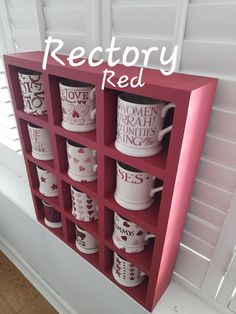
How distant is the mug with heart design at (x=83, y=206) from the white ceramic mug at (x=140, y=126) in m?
0.26

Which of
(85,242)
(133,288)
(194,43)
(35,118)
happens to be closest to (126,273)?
(133,288)

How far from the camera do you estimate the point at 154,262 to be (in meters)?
0.60

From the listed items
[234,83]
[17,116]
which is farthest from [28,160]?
[234,83]

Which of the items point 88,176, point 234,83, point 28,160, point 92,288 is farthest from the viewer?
point 92,288

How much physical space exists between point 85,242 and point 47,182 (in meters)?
0.25

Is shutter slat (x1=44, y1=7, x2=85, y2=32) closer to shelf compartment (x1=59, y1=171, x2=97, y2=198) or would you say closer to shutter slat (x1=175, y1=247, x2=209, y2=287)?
shelf compartment (x1=59, y1=171, x2=97, y2=198)

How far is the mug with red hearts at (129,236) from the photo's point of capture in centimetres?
65

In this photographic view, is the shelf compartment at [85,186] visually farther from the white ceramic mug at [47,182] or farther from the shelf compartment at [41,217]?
the shelf compartment at [41,217]

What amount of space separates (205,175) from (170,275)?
0.38 meters

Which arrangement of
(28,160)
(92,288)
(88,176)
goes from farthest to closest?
(92,288) → (28,160) → (88,176)

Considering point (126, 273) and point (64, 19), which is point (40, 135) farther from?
point (126, 273)

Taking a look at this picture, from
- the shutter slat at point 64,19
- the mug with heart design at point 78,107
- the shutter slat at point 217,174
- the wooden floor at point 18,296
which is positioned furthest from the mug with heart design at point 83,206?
the wooden floor at point 18,296

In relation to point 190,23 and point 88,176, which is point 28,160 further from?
point 190,23

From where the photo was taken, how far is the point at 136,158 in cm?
50
